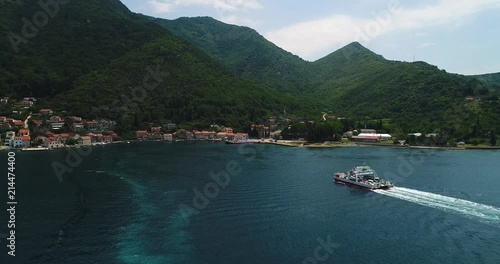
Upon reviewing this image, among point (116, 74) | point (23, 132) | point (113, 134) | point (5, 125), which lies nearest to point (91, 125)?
point (113, 134)

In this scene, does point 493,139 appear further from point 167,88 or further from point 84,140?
point 167,88

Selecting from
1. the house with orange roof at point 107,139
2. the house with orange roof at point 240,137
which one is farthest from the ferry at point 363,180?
the house with orange roof at point 107,139

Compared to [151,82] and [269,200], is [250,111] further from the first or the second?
[269,200]

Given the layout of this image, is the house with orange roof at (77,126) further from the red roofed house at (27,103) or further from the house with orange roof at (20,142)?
the house with orange roof at (20,142)

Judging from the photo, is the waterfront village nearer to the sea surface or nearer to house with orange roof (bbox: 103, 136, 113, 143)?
house with orange roof (bbox: 103, 136, 113, 143)

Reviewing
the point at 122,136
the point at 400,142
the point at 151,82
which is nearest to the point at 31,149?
the point at 122,136

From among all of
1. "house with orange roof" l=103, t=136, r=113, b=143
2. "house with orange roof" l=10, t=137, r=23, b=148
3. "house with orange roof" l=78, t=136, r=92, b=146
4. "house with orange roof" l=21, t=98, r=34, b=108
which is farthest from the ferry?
"house with orange roof" l=21, t=98, r=34, b=108
